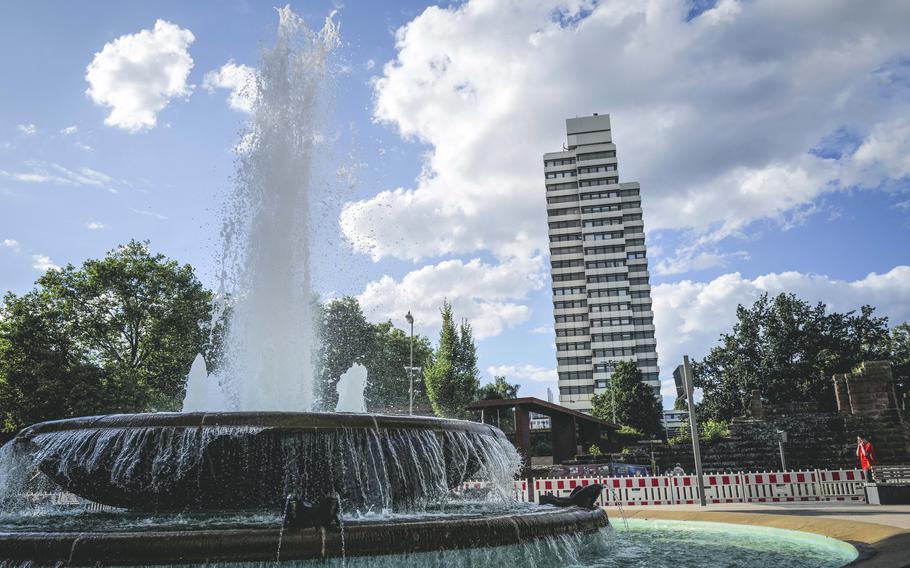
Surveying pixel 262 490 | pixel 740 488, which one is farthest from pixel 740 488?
pixel 262 490

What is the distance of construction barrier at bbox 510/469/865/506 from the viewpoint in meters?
15.6

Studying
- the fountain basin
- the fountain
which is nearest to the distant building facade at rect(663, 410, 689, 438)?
the fountain

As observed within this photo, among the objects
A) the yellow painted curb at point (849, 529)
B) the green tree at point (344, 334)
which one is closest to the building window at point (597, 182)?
the green tree at point (344, 334)

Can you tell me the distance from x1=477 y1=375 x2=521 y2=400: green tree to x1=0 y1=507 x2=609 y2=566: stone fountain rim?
3863cm

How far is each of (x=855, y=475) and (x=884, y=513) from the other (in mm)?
5117

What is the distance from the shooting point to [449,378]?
161 feet

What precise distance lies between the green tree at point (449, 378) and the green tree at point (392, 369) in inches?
285

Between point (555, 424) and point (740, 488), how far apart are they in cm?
1847

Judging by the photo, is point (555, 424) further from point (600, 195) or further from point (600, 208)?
point (600, 195)

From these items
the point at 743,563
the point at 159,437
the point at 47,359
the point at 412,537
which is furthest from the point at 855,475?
the point at 47,359

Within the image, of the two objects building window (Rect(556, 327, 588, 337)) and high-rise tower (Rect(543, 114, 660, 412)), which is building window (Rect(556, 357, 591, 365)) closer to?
high-rise tower (Rect(543, 114, 660, 412))

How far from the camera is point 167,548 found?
188 inches

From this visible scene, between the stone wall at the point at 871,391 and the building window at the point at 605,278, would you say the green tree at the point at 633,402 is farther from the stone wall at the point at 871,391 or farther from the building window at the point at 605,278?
the building window at the point at 605,278

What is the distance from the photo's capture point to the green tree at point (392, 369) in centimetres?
5912
